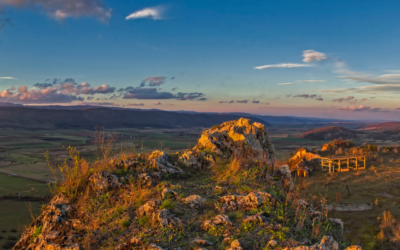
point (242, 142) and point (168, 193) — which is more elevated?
point (242, 142)

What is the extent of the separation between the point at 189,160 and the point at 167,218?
11.4 ft

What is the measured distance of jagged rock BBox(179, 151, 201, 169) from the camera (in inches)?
331

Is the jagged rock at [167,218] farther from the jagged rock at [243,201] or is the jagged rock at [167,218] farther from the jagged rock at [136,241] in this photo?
the jagged rock at [243,201]

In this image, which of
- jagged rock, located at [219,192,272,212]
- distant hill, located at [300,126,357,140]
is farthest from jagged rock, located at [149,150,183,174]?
distant hill, located at [300,126,357,140]

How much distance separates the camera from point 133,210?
18.3ft

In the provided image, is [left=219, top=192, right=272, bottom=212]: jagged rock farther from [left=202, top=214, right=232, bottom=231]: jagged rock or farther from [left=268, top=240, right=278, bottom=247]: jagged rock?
[left=268, top=240, right=278, bottom=247]: jagged rock

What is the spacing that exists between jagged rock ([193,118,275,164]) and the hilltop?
4.62ft

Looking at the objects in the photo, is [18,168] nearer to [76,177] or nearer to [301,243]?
[76,177]

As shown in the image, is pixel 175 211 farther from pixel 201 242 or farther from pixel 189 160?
pixel 189 160

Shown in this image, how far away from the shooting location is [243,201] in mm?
5777

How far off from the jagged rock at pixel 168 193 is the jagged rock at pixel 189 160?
89.7 inches

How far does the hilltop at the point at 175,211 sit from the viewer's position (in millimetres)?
4586

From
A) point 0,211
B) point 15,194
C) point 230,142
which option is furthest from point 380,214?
point 15,194

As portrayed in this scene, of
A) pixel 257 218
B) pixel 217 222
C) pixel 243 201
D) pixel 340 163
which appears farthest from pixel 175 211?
pixel 340 163
